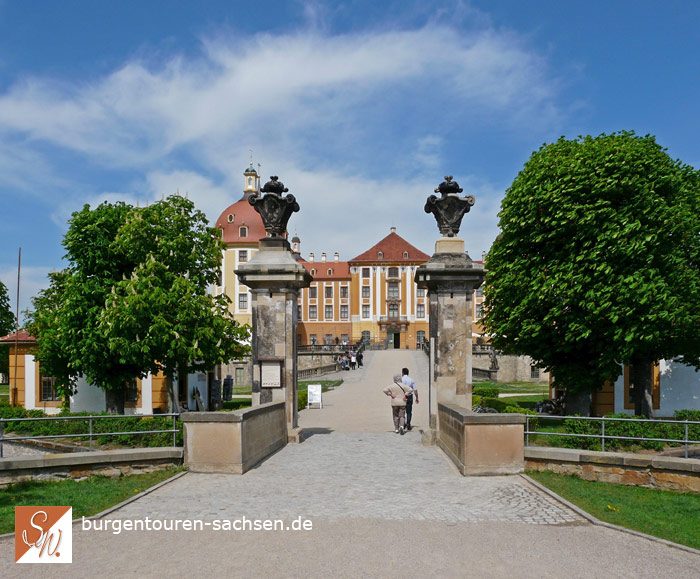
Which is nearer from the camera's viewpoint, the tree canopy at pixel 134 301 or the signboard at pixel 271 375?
the signboard at pixel 271 375

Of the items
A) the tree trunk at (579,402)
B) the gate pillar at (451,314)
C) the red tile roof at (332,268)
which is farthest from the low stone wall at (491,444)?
the red tile roof at (332,268)

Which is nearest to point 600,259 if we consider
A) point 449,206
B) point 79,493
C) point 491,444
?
point 449,206

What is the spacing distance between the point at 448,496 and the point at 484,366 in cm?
4419

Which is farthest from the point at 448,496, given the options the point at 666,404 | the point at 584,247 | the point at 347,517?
the point at 666,404

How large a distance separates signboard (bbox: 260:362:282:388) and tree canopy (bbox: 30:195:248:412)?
6646 millimetres

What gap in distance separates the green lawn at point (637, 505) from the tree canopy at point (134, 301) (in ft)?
45.1

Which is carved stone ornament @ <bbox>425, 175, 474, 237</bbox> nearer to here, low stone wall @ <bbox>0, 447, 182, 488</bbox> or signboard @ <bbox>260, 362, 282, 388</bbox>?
signboard @ <bbox>260, 362, 282, 388</bbox>

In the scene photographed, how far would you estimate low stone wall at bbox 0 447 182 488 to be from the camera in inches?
406

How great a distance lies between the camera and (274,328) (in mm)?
14266

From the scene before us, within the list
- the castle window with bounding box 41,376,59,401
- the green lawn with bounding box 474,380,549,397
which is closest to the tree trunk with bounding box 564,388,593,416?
the green lawn with bounding box 474,380,549,397

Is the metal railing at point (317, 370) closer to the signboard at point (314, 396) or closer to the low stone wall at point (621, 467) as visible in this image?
the signboard at point (314, 396)

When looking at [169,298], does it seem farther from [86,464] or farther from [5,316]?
[5,316]

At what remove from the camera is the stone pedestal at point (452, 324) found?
13695mm

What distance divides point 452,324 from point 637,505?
5.80 meters
